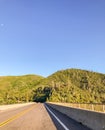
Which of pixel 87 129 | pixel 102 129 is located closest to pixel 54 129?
pixel 87 129

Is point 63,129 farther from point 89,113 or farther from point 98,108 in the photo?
point 98,108

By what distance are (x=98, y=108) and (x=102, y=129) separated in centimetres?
629

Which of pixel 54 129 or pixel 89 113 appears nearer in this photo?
pixel 54 129

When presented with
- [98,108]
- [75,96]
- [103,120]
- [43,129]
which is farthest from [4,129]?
[75,96]

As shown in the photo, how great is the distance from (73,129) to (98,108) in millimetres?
4440

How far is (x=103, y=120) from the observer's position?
40.2ft

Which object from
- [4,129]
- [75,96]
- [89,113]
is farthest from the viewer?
[75,96]

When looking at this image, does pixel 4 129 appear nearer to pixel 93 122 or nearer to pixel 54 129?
pixel 54 129

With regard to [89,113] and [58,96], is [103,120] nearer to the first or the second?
[89,113]

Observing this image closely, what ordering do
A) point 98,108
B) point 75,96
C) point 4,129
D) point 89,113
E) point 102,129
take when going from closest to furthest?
point 102,129 → point 4,129 → point 89,113 → point 98,108 → point 75,96

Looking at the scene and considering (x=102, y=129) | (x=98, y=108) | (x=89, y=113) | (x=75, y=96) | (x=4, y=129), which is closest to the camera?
(x=102, y=129)

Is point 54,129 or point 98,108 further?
point 98,108

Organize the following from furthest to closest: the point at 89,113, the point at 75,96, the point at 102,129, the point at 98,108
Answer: the point at 75,96 < the point at 98,108 < the point at 89,113 < the point at 102,129

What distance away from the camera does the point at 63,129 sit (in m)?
14.5
